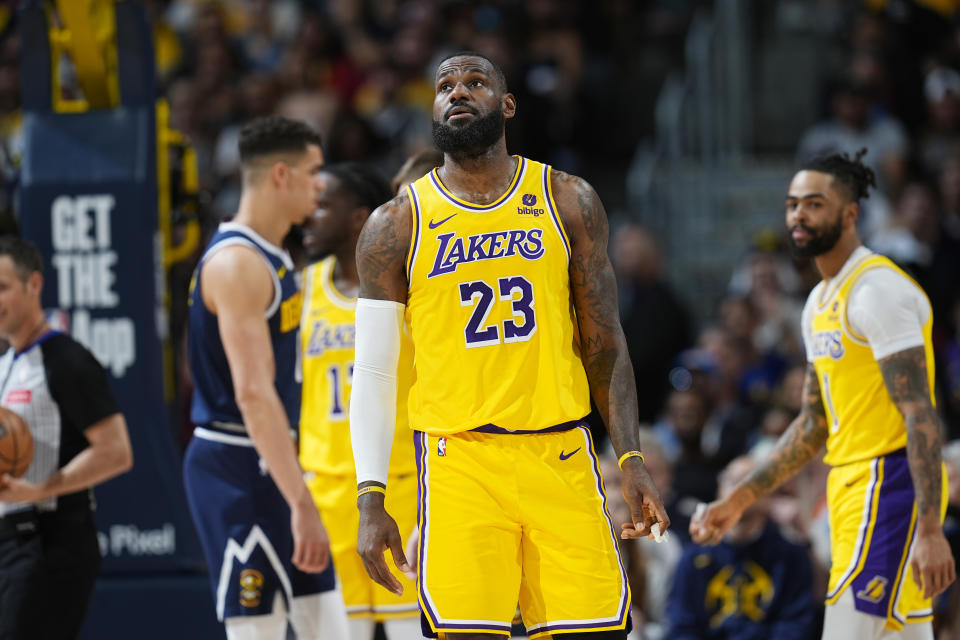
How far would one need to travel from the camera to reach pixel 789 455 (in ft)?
19.4

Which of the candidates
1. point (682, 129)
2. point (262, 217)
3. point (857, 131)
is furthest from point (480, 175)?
point (682, 129)

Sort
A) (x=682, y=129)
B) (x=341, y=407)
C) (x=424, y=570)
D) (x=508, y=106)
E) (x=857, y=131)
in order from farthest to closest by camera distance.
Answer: (x=682, y=129)
(x=857, y=131)
(x=341, y=407)
(x=508, y=106)
(x=424, y=570)

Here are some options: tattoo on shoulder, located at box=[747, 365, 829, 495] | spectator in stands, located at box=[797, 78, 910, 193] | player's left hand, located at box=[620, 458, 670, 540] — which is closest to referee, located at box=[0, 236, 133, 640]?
player's left hand, located at box=[620, 458, 670, 540]

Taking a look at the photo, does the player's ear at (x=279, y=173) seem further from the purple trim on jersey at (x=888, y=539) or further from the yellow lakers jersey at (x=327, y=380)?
the purple trim on jersey at (x=888, y=539)

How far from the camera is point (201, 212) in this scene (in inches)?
328

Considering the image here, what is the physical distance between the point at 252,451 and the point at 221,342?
1.55 ft

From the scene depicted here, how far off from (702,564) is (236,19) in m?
10.4

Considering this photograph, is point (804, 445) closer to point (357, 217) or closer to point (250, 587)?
point (357, 217)

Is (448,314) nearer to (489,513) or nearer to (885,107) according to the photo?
(489,513)

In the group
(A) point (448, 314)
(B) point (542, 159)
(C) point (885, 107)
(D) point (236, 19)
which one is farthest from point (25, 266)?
(D) point (236, 19)

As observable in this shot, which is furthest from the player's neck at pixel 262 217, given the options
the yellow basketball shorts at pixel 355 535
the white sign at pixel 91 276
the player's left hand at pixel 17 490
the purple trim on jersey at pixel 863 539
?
the purple trim on jersey at pixel 863 539

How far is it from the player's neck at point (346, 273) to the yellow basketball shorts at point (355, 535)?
87cm

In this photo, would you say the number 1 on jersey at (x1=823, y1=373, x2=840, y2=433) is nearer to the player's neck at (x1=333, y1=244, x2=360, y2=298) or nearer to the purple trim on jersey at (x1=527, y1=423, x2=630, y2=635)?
the purple trim on jersey at (x1=527, y1=423, x2=630, y2=635)

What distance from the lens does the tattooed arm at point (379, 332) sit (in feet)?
14.6
